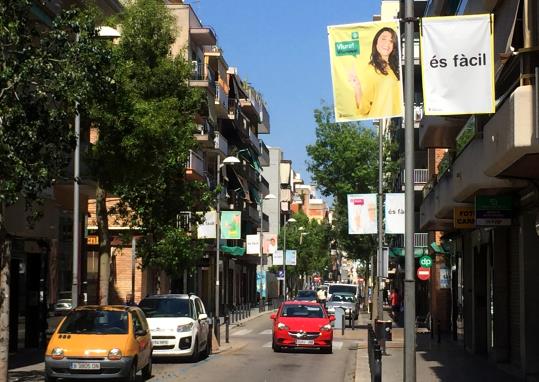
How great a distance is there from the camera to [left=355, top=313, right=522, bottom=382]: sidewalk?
20.1 m

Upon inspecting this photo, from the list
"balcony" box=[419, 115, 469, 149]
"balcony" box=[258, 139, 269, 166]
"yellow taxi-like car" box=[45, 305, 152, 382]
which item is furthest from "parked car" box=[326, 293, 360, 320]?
"balcony" box=[258, 139, 269, 166]

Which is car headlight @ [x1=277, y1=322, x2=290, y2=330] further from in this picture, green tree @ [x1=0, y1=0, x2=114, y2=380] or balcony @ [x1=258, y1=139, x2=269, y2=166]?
balcony @ [x1=258, y1=139, x2=269, y2=166]

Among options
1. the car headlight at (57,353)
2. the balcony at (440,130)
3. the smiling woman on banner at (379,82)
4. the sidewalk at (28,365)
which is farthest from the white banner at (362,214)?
the smiling woman on banner at (379,82)

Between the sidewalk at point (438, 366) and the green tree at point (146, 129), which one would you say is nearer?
the sidewalk at point (438, 366)

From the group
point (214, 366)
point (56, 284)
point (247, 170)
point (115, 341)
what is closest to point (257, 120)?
point (247, 170)

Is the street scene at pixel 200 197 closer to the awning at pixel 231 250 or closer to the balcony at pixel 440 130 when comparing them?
the balcony at pixel 440 130

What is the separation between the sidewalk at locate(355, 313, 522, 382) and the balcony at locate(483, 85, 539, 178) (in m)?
6.86

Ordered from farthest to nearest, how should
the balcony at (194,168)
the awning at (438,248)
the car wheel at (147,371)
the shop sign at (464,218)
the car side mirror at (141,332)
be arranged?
the balcony at (194,168)
the awning at (438,248)
the shop sign at (464,218)
the car wheel at (147,371)
the car side mirror at (141,332)

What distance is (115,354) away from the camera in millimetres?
17391

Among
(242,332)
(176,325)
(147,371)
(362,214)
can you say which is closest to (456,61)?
(147,371)

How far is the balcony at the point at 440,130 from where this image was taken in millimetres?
24833

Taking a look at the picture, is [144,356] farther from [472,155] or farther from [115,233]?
[115,233]

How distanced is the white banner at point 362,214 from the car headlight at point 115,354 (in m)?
17.0

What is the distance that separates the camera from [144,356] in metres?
19.0
